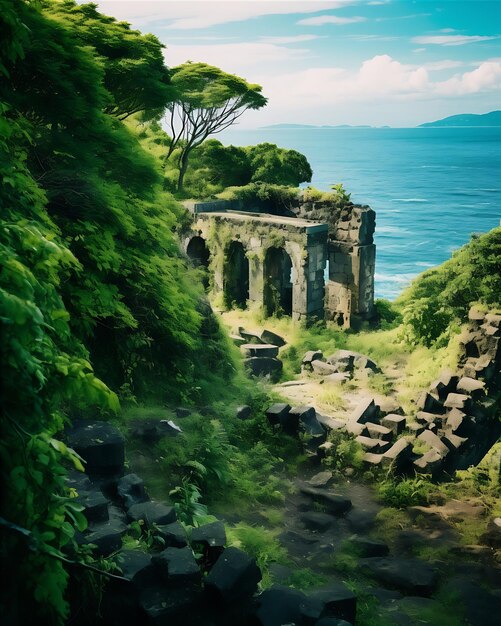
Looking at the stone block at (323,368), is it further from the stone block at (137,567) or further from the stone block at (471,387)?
the stone block at (137,567)

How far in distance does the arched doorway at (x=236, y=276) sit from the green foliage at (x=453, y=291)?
7.12 metres

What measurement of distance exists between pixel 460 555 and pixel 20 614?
7.38 m

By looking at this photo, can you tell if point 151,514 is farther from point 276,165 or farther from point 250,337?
point 276,165

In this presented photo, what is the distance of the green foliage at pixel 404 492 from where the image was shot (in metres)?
11.4

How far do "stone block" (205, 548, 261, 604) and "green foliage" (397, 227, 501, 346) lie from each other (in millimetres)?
11738

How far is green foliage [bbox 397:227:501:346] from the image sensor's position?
16.3 m

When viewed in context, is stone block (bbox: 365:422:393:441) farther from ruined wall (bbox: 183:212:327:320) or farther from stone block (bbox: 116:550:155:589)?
ruined wall (bbox: 183:212:327:320)

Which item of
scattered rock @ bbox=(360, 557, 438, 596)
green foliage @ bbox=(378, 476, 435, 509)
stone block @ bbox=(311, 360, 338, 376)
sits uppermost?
stone block @ bbox=(311, 360, 338, 376)

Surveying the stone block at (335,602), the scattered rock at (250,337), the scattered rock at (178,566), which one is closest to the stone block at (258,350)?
the scattered rock at (250,337)

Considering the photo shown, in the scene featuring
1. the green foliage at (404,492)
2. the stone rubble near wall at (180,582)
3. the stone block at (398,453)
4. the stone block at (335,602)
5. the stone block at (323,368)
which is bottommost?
the green foliage at (404,492)

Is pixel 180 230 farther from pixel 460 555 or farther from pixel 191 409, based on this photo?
pixel 460 555

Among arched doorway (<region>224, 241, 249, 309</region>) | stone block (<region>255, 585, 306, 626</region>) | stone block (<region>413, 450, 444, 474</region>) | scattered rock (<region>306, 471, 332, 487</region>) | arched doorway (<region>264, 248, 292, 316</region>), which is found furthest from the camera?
arched doorway (<region>224, 241, 249, 309</region>)

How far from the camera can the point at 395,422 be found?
13.8 metres

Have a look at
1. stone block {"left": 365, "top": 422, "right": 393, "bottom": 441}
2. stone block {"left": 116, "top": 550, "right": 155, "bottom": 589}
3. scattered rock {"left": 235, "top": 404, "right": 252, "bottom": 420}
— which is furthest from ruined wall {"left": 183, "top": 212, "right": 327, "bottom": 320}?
stone block {"left": 116, "top": 550, "right": 155, "bottom": 589}
